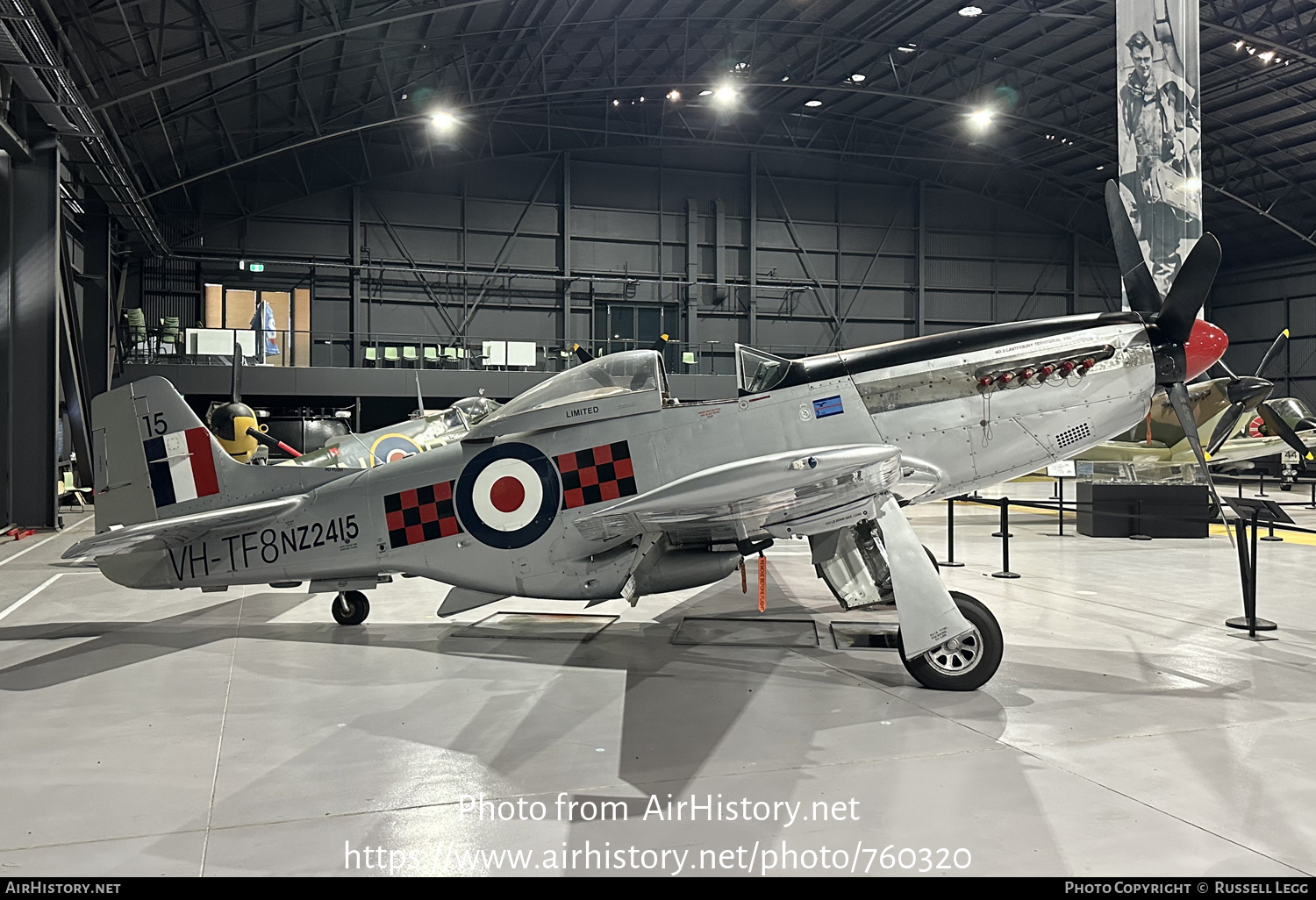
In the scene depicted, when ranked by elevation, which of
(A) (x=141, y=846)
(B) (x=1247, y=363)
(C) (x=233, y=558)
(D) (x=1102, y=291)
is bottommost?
(A) (x=141, y=846)

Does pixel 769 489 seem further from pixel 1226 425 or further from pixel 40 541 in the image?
pixel 40 541

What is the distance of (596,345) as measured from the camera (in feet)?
111

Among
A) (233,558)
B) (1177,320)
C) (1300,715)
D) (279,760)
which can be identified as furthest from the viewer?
(233,558)

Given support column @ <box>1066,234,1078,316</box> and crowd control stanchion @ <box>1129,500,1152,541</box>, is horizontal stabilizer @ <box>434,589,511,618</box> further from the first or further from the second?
support column @ <box>1066,234,1078,316</box>

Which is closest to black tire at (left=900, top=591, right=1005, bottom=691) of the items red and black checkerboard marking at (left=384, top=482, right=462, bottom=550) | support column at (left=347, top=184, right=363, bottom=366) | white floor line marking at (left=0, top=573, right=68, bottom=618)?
red and black checkerboard marking at (left=384, top=482, right=462, bottom=550)

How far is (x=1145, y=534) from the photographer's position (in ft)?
46.2

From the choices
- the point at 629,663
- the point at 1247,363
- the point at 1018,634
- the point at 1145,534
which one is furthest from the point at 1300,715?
the point at 1247,363

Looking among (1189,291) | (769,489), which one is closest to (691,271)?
(1189,291)

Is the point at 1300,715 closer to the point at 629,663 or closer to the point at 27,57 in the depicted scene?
the point at 629,663

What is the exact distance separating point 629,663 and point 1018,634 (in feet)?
10.7

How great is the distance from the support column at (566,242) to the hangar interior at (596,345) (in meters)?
0.28

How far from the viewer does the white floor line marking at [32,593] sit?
8330mm

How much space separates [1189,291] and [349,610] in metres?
7.12

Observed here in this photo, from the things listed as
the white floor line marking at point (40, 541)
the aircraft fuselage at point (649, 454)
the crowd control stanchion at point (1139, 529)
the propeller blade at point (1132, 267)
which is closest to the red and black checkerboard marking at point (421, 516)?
the aircraft fuselage at point (649, 454)
